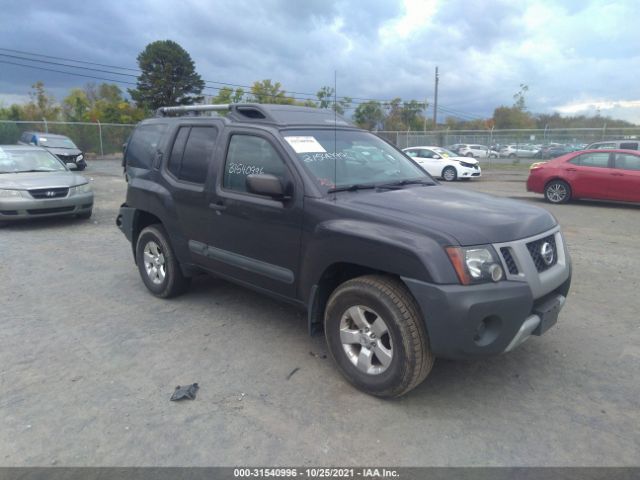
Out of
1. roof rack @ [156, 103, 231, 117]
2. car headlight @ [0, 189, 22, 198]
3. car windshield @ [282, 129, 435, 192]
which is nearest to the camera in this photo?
car windshield @ [282, 129, 435, 192]

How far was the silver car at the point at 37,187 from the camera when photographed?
8.45 meters

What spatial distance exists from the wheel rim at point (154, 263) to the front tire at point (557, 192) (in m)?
10.4

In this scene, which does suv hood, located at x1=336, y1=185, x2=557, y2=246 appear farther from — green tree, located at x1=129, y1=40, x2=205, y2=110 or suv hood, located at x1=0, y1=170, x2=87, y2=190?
green tree, located at x1=129, y1=40, x2=205, y2=110

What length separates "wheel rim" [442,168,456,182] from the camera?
19812 millimetres

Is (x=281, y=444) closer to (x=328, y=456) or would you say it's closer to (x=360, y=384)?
(x=328, y=456)

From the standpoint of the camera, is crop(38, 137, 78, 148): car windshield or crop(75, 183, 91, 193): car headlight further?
crop(38, 137, 78, 148): car windshield

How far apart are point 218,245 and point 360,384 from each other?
1822 millimetres

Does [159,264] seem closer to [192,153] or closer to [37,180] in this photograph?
[192,153]

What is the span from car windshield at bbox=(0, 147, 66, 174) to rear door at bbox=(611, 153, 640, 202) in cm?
1217

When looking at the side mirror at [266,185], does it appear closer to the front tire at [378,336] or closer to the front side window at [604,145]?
the front tire at [378,336]

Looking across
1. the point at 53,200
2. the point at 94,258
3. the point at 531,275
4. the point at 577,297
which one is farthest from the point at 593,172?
the point at 53,200

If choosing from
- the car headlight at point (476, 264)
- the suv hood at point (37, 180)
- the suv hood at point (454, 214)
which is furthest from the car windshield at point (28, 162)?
the car headlight at point (476, 264)

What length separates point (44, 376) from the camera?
11.6 feet

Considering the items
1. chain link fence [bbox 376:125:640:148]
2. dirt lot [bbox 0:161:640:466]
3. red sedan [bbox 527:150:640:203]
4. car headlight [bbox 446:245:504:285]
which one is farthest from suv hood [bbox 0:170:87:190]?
chain link fence [bbox 376:125:640:148]
